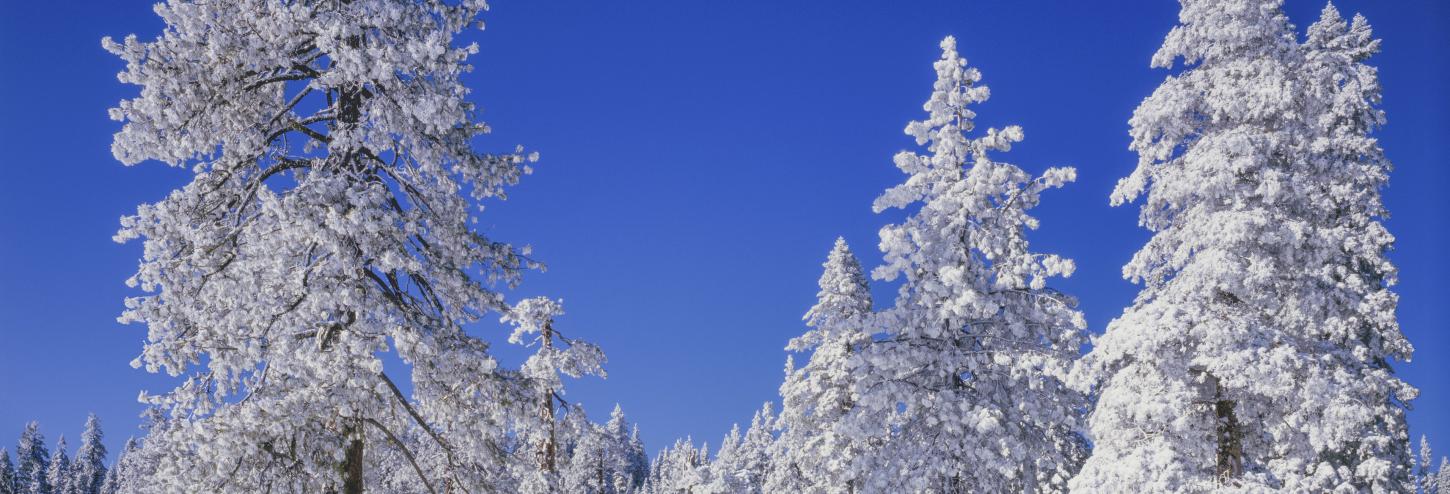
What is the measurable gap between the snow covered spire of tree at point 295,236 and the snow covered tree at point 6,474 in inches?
3246

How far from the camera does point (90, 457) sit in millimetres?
90312

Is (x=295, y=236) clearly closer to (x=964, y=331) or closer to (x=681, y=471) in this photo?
(x=964, y=331)

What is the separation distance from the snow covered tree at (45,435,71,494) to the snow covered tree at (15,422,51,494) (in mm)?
820

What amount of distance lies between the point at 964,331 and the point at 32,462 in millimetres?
97264

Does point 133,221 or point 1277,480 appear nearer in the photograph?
point 133,221

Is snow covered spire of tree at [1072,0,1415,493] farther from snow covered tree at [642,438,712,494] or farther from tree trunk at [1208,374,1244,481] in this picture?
snow covered tree at [642,438,712,494]

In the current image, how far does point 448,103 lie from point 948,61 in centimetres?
1190

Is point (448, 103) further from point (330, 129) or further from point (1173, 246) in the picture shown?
point (1173, 246)

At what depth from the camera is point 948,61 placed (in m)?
18.7

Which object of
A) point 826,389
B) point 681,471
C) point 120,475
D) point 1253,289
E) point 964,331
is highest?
point 120,475

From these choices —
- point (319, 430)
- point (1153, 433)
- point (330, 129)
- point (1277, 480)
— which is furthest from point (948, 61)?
point (319, 430)

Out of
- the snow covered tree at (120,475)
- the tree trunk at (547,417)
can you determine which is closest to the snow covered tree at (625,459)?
the snow covered tree at (120,475)

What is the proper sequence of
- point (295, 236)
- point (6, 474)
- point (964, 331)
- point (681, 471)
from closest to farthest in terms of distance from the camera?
point (295, 236) → point (964, 331) → point (681, 471) → point (6, 474)

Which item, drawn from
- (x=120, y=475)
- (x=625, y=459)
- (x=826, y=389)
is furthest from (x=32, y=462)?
(x=826, y=389)
